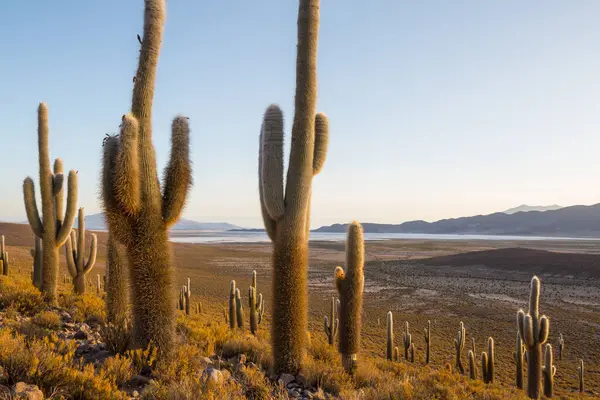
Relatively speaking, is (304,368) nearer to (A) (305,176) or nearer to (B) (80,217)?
(A) (305,176)

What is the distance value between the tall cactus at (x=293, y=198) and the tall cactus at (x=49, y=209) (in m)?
7.43

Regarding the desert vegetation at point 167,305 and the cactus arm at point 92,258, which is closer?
the desert vegetation at point 167,305

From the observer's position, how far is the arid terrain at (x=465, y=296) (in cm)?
1877

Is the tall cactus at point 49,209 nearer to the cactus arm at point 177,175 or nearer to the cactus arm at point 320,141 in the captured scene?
the cactus arm at point 177,175

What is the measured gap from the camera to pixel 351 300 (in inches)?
311

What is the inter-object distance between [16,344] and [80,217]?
993 centimetres

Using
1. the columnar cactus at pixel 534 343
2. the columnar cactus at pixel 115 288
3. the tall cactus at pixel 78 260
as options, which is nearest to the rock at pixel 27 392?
the columnar cactus at pixel 115 288

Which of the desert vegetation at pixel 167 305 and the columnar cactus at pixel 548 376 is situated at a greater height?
the desert vegetation at pixel 167 305

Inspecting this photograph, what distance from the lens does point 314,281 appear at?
3734cm

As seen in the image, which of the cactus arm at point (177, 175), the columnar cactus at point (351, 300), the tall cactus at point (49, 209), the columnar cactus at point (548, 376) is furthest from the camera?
the columnar cactus at point (548, 376)

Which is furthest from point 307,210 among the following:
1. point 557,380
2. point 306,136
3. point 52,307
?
point 557,380

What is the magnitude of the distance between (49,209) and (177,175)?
689cm

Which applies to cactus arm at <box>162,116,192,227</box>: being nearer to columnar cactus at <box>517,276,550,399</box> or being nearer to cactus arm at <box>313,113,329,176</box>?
cactus arm at <box>313,113,329,176</box>

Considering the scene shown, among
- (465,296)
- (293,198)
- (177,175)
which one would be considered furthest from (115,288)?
(465,296)
